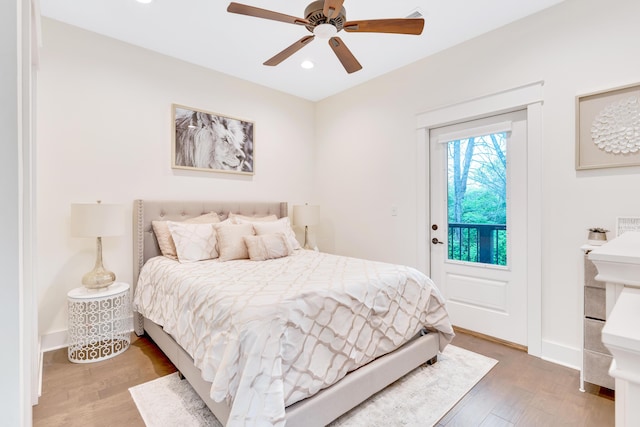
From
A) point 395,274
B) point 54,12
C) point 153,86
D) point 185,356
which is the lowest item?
point 185,356

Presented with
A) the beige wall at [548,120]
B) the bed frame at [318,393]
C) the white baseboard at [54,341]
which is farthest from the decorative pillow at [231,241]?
the beige wall at [548,120]

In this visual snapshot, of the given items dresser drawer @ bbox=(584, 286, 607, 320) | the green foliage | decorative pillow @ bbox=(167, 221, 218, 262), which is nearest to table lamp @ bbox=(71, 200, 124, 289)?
decorative pillow @ bbox=(167, 221, 218, 262)

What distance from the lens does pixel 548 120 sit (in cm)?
242

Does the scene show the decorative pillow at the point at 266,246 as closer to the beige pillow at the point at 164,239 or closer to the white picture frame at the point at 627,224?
the beige pillow at the point at 164,239

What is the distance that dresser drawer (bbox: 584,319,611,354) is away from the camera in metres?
1.91

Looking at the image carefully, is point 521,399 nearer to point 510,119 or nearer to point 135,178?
point 510,119

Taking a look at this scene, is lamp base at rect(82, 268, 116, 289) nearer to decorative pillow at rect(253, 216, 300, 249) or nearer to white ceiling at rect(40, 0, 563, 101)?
decorative pillow at rect(253, 216, 300, 249)

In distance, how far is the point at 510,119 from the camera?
2697mm

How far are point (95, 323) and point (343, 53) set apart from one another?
2814 mm

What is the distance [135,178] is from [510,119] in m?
3.53

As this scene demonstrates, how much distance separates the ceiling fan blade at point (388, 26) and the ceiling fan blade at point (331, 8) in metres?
0.17

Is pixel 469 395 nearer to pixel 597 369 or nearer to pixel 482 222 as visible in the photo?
pixel 597 369

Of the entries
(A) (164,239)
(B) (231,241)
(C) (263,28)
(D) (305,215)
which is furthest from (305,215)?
(C) (263,28)

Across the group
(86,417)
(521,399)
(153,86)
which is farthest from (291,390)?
(153,86)
